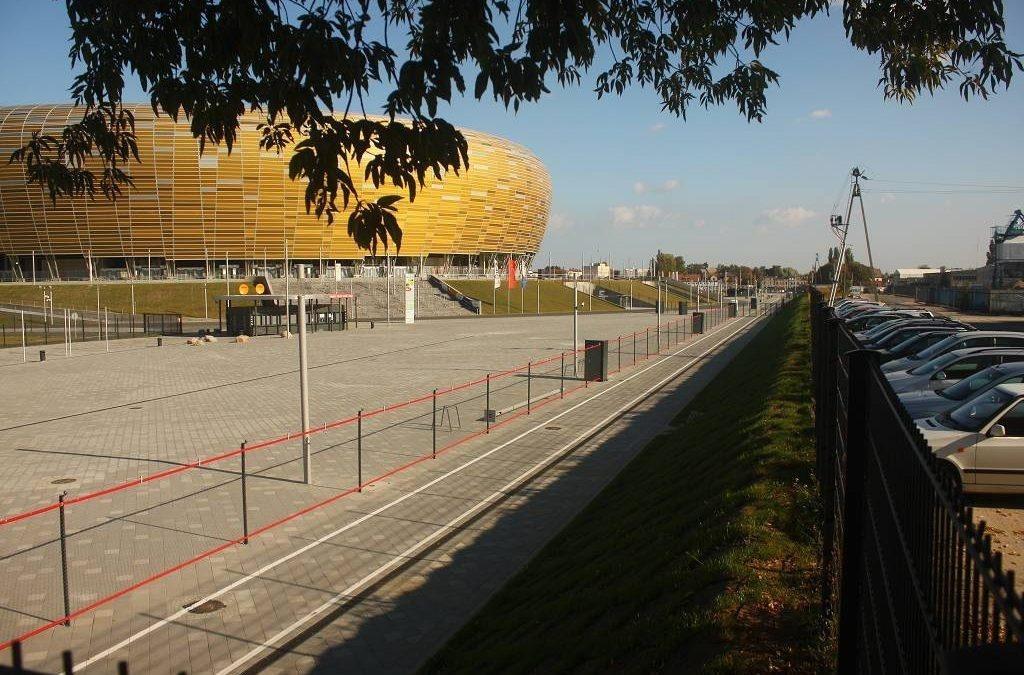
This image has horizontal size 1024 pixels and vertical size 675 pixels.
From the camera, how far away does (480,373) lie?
2991cm

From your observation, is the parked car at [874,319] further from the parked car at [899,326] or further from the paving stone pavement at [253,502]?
the paving stone pavement at [253,502]

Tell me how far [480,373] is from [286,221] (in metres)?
73.2

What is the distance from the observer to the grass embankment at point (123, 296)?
77.1 meters

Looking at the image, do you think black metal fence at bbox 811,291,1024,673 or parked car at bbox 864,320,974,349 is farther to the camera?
parked car at bbox 864,320,974,349

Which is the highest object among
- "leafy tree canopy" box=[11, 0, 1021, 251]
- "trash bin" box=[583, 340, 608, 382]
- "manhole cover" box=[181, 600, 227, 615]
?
"leafy tree canopy" box=[11, 0, 1021, 251]

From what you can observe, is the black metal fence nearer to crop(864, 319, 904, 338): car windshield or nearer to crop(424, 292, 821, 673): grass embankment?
crop(424, 292, 821, 673): grass embankment

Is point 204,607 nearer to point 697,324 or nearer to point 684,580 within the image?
point 684,580

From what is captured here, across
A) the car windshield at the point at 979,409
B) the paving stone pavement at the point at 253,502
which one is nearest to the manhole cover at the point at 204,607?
the paving stone pavement at the point at 253,502

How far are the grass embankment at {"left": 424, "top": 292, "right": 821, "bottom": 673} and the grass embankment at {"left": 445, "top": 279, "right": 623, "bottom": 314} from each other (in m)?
75.2

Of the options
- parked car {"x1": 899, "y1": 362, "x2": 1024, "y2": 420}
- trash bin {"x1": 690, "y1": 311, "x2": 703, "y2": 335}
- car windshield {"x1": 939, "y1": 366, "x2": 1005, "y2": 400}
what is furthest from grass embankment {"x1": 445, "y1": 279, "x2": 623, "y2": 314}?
car windshield {"x1": 939, "y1": 366, "x2": 1005, "y2": 400}

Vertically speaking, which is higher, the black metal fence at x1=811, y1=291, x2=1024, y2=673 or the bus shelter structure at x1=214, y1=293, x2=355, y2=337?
the black metal fence at x1=811, y1=291, x2=1024, y2=673

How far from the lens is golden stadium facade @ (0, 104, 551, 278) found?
284 feet

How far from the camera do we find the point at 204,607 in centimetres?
869

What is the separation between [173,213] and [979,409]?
95.5 metres
